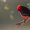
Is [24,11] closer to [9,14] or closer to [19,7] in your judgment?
[19,7]

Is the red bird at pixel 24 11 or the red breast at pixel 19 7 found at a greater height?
the red breast at pixel 19 7

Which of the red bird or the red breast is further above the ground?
the red breast

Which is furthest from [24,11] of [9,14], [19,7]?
[9,14]

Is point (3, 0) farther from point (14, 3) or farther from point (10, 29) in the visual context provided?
point (10, 29)

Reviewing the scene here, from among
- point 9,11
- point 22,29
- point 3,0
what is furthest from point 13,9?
point 22,29

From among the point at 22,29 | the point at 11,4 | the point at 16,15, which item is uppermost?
the point at 11,4

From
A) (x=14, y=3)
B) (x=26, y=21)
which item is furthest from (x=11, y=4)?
(x=26, y=21)

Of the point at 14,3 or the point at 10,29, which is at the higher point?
the point at 14,3
